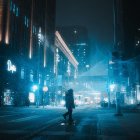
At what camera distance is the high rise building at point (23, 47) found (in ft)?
197

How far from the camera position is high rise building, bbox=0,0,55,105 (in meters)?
60.1

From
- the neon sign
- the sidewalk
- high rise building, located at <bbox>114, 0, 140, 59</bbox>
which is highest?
high rise building, located at <bbox>114, 0, 140, 59</bbox>

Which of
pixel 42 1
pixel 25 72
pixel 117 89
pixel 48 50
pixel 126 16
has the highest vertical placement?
pixel 42 1

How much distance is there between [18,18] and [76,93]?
141 ft

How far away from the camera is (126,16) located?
86812mm

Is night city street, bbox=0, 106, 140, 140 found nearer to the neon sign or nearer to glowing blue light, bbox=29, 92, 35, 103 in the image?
the neon sign

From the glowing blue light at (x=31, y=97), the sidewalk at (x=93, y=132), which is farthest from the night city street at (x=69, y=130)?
the glowing blue light at (x=31, y=97)

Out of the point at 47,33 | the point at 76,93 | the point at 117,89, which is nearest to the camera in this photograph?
the point at 117,89

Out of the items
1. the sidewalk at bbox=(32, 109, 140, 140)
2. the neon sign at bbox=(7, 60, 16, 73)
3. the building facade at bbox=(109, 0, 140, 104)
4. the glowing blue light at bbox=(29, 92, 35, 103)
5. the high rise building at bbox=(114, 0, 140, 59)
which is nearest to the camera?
the sidewalk at bbox=(32, 109, 140, 140)

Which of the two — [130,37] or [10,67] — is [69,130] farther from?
[130,37]

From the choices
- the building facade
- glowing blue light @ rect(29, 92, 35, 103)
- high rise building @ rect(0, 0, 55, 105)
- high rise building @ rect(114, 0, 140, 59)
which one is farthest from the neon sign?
high rise building @ rect(114, 0, 140, 59)

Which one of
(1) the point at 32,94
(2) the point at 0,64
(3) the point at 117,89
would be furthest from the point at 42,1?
(3) the point at 117,89

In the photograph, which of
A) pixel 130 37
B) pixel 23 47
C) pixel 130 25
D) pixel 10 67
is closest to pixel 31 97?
pixel 23 47

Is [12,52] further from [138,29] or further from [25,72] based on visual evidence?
[138,29]
